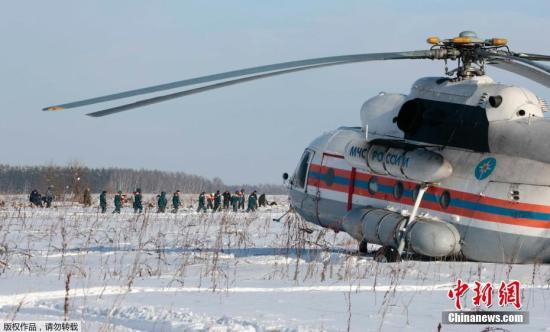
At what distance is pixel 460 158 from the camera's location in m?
12.8

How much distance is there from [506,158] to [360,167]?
2908 mm

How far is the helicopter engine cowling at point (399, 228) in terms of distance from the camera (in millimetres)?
12484

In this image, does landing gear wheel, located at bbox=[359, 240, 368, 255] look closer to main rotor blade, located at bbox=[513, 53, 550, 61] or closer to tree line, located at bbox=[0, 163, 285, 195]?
main rotor blade, located at bbox=[513, 53, 550, 61]

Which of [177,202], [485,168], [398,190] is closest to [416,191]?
[398,190]

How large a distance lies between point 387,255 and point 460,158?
201 cm

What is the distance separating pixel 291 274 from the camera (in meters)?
10.3

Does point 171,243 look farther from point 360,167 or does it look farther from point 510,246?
point 510,246

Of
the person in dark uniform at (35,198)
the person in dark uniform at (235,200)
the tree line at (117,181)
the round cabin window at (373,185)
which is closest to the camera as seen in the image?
the round cabin window at (373,185)

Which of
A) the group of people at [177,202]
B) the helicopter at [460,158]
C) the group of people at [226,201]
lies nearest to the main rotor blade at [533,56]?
the helicopter at [460,158]

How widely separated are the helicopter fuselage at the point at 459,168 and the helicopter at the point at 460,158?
15 millimetres

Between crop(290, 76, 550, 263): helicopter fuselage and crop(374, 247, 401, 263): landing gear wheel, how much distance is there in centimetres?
13

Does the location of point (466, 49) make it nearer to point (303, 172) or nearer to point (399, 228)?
point (399, 228)

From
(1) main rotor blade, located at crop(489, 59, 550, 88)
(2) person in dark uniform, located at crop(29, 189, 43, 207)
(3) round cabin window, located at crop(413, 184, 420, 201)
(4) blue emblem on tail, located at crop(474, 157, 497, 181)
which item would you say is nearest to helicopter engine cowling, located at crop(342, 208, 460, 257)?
(3) round cabin window, located at crop(413, 184, 420, 201)

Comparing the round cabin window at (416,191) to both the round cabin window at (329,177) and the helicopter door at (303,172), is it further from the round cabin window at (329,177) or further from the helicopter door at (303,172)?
the helicopter door at (303,172)
